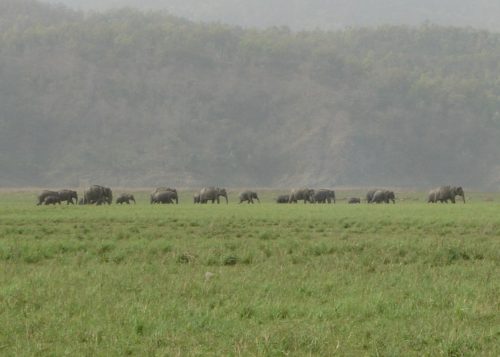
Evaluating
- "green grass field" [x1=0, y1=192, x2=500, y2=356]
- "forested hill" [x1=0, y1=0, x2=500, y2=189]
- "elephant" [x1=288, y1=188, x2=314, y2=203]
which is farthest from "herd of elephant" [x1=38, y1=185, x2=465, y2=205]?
"forested hill" [x1=0, y1=0, x2=500, y2=189]

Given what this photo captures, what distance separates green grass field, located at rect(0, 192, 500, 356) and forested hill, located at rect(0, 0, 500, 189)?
386 feet

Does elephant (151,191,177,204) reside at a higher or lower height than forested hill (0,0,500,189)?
lower

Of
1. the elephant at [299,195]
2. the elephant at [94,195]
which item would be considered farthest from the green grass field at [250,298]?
the elephant at [299,195]

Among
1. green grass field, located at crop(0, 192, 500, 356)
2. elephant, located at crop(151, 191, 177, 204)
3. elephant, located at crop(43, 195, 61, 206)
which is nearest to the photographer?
green grass field, located at crop(0, 192, 500, 356)

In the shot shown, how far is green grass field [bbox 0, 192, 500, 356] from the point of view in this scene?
9141 millimetres

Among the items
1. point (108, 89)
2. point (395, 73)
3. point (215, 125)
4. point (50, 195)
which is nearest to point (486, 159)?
point (395, 73)

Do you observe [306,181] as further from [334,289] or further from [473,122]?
[334,289]

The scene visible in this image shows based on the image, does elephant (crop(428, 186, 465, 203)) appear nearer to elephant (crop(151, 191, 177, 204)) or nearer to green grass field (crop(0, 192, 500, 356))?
elephant (crop(151, 191, 177, 204))

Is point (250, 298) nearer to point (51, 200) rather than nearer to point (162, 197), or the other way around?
point (51, 200)

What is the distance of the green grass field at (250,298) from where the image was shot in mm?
9141

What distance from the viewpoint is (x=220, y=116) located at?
545ft

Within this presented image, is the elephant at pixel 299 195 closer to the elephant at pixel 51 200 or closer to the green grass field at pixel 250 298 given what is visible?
the elephant at pixel 51 200

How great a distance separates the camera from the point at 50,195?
56344 mm

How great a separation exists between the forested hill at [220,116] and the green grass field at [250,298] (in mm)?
117745
